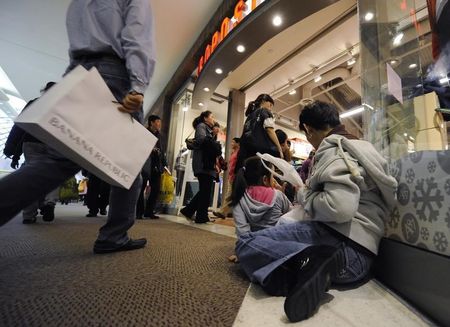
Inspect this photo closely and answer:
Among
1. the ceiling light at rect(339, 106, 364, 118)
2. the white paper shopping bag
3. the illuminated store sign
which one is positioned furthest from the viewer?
the ceiling light at rect(339, 106, 364, 118)

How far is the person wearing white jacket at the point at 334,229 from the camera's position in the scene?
75 cm

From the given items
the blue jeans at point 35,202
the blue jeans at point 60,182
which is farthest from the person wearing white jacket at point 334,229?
the blue jeans at point 35,202

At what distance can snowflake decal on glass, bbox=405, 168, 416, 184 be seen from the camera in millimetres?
772

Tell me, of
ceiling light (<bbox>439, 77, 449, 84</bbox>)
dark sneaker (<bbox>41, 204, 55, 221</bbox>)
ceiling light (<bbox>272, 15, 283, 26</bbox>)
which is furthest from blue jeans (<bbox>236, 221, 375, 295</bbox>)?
ceiling light (<bbox>272, 15, 283, 26</bbox>)

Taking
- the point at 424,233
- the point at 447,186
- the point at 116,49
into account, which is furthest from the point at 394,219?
the point at 116,49

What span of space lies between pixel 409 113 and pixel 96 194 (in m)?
3.59

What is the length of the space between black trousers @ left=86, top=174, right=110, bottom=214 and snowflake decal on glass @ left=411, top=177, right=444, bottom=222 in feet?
10.7

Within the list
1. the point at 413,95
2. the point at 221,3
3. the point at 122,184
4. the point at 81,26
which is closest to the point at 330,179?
the point at 122,184

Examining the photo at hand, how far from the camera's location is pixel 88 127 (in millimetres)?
765

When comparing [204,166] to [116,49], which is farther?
[204,166]

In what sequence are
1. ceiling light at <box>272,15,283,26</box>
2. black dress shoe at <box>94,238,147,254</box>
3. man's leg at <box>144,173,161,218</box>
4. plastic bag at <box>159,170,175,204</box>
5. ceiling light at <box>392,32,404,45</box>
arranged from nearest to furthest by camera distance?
black dress shoe at <box>94,238,147,254</box> → ceiling light at <box>392,32,404,45</box> → ceiling light at <box>272,15,283,26</box> → man's leg at <box>144,173,161,218</box> → plastic bag at <box>159,170,175,204</box>

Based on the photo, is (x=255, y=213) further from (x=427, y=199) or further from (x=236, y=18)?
(x=236, y=18)

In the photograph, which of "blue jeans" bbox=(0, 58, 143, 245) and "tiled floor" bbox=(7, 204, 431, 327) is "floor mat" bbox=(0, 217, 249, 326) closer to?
"tiled floor" bbox=(7, 204, 431, 327)

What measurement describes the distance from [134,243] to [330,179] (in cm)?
109
